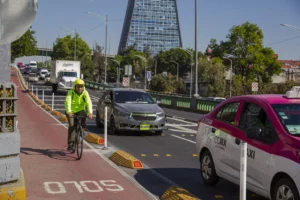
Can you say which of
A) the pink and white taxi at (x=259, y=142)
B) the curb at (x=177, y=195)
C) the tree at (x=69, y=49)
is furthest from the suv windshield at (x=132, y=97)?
the tree at (x=69, y=49)

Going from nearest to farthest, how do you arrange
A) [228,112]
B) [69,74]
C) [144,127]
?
[228,112] → [144,127] → [69,74]

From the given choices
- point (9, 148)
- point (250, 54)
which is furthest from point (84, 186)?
point (250, 54)

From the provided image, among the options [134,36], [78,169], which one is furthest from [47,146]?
[134,36]

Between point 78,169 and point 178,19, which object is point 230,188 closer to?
point 78,169

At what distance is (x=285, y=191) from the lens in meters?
5.73

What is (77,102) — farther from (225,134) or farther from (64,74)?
(64,74)

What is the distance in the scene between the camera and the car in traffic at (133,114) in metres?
15.3

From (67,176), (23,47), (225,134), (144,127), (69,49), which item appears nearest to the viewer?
(225,134)

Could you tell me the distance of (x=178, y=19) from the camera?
192 m

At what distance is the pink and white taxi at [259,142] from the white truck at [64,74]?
37.0 metres

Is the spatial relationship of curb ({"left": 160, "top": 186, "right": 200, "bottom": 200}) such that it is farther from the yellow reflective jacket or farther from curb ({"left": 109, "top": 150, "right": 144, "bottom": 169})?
the yellow reflective jacket

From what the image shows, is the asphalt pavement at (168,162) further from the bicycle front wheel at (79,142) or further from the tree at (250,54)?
the tree at (250,54)

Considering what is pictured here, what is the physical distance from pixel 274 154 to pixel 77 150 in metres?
5.51

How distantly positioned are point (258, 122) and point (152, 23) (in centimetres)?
18434
